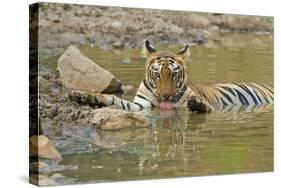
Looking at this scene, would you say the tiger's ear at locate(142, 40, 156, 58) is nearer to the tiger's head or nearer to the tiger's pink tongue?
the tiger's head

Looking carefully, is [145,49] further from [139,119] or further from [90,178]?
[90,178]

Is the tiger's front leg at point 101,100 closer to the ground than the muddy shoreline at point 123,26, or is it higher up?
closer to the ground

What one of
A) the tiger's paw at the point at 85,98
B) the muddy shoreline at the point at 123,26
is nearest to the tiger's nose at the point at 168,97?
the muddy shoreline at the point at 123,26

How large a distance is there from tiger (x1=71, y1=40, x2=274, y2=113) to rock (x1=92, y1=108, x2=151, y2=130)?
0.26ft

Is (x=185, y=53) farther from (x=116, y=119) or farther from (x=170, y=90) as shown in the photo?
(x=116, y=119)

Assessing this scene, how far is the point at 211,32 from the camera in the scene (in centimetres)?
972

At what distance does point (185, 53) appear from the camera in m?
9.46

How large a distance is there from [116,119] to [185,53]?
49.6 inches

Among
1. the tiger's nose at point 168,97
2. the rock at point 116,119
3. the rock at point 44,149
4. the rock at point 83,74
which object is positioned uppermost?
the rock at point 83,74

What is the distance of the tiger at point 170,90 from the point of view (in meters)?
9.12

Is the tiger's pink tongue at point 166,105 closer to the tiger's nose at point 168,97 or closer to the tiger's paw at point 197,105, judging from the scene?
the tiger's nose at point 168,97

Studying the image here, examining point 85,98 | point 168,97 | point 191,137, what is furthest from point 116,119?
point 191,137

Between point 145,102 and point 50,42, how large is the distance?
139 cm

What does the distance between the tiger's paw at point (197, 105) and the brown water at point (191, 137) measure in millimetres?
86
